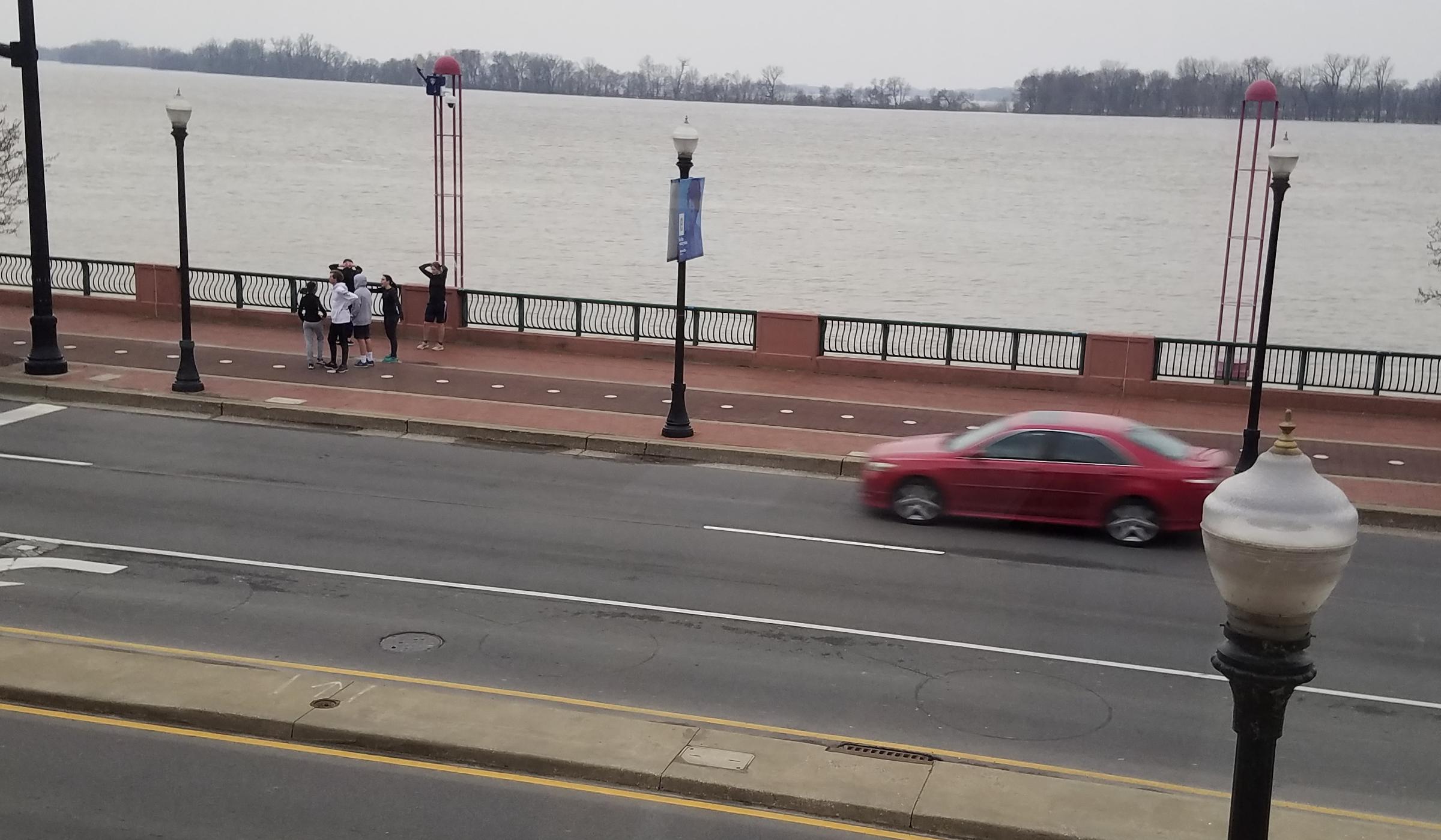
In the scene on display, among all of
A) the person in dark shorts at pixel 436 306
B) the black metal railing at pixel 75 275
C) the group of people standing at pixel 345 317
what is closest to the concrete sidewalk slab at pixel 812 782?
the group of people standing at pixel 345 317

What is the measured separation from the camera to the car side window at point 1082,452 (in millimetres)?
16500

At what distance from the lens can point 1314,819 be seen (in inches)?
367

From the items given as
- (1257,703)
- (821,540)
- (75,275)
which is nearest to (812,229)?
(75,275)

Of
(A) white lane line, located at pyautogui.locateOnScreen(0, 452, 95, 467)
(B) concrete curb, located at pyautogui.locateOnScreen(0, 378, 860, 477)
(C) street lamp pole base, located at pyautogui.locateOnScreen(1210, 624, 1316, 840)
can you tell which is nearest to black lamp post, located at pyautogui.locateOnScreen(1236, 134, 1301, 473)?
(B) concrete curb, located at pyautogui.locateOnScreen(0, 378, 860, 477)

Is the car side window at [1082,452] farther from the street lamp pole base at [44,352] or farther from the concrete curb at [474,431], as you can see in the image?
the street lamp pole base at [44,352]

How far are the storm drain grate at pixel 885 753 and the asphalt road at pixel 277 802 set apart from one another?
1.11 m

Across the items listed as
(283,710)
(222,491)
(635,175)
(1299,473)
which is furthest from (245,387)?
(635,175)

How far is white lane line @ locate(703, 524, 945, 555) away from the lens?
52.1 feet

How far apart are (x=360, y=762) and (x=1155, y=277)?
66.5 metres

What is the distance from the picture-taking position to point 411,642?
40.7 ft

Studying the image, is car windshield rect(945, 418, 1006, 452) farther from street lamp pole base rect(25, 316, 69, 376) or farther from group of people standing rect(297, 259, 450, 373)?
street lamp pole base rect(25, 316, 69, 376)

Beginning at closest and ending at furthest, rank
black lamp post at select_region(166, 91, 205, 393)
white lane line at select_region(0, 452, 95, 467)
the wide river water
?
1. white lane line at select_region(0, 452, 95, 467)
2. black lamp post at select_region(166, 91, 205, 393)
3. the wide river water

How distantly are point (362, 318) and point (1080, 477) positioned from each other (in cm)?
1367

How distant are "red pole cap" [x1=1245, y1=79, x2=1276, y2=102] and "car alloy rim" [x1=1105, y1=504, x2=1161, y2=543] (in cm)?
1405
